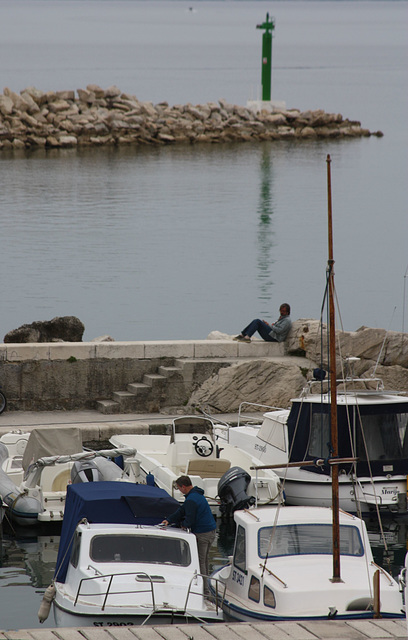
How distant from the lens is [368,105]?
120 metres

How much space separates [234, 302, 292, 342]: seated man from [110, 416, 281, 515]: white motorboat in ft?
9.07

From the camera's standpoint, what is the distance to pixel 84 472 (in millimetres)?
13703

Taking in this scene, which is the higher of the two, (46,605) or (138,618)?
(138,618)

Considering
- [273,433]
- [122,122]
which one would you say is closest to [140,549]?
[273,433]

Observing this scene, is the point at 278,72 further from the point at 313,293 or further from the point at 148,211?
the point at 313,293

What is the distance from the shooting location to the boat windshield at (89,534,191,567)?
411 inches

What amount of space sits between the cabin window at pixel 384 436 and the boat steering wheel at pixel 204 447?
2.11 m

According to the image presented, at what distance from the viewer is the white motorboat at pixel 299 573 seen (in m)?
9.67

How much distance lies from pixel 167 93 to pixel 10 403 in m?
115

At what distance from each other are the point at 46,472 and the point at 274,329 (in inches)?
238

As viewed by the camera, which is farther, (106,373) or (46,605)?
(106,373)

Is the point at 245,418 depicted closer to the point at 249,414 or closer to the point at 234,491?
the point at 249,414

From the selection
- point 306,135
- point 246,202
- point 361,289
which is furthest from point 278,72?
point 361,289

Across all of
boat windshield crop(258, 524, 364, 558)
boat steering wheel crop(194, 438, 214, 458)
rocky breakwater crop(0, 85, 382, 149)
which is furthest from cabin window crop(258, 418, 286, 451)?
rocky breakwater crop(0, 85, 382, 149)
